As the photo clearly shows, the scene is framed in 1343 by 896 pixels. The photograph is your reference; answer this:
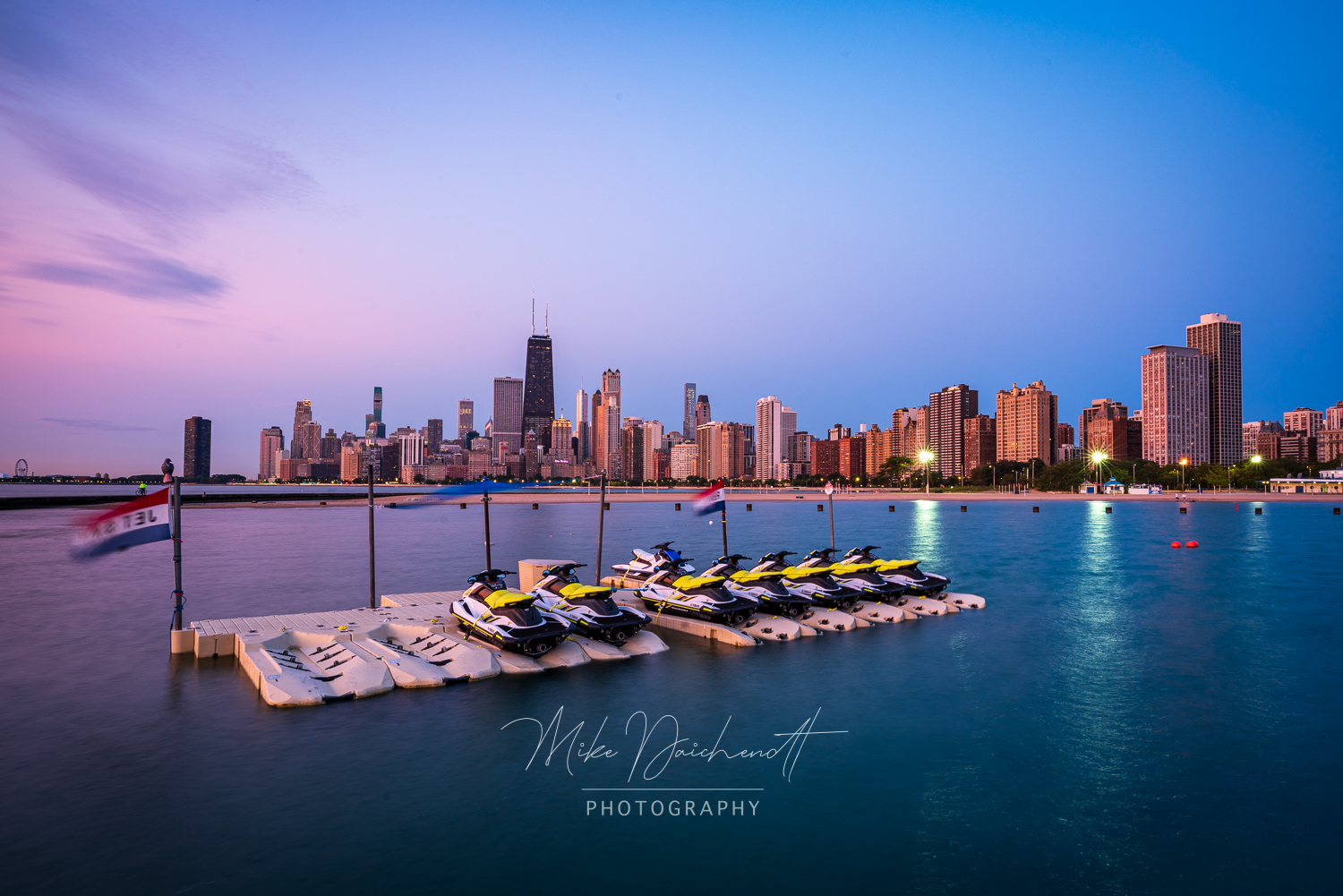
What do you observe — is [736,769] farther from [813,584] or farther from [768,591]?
[813,584]

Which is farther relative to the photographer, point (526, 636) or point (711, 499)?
point (711, 499)

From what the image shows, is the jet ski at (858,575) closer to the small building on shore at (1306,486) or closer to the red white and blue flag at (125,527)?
the red white and blue flag at (125,527)

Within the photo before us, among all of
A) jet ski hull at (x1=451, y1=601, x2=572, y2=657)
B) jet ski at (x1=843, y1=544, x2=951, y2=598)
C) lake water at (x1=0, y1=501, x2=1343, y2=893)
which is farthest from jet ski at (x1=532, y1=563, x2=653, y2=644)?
jet ski at (x1=843, y1=544, x2=951, y2=598)

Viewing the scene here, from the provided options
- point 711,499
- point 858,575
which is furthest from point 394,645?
point 858,575

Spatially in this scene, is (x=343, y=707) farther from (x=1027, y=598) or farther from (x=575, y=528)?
(x=575, y=528)

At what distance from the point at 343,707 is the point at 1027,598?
104ft

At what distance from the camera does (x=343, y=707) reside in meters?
17.9

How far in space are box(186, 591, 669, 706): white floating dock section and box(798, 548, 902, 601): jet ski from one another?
31.1 feet

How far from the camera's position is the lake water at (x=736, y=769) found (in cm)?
1091

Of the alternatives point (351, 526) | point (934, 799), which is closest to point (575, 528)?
point (351, 526)

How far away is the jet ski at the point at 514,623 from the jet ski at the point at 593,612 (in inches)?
20.5

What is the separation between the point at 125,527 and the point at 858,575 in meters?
25.2

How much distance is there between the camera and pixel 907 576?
32.8m

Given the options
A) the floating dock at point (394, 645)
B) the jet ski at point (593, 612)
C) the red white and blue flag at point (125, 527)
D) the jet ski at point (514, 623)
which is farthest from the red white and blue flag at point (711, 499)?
the red white and blue flag at point (125, 527)
